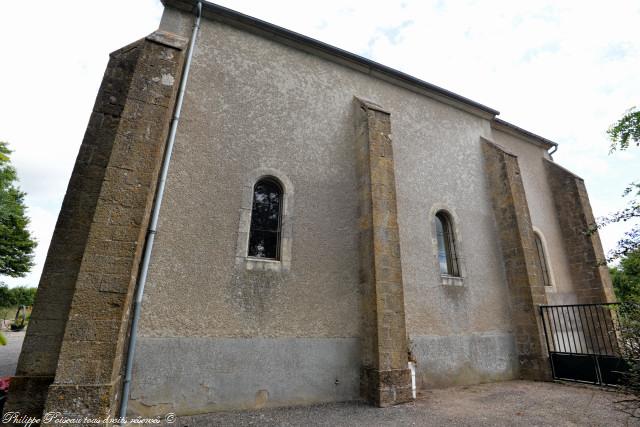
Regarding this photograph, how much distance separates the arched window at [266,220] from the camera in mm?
5710

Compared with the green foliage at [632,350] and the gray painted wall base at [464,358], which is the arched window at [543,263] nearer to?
the gray painted wall base at [464,358]

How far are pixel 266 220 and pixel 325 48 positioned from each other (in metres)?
4.54

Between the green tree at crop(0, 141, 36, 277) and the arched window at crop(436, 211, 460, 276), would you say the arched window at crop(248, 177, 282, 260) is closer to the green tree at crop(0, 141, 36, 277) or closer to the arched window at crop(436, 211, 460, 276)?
the arched window at crop(436, 211, 460, 276)

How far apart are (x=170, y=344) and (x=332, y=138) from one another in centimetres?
504

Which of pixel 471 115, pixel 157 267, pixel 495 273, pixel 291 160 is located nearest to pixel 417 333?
pixel 495 273

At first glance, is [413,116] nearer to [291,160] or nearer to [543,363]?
[291,160]

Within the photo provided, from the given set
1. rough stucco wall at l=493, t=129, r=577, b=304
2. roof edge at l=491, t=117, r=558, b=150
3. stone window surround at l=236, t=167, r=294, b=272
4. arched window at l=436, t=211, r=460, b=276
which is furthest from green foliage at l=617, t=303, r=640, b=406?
roof edge at l=491, t=117, r=558, b=150

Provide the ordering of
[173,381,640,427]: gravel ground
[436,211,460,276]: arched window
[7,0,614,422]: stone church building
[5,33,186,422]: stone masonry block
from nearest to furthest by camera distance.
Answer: [5,33,186,422]: stone masonry block
[7,0,614,422]: stone church building
[173,381,640,427]: gravel ground
[436,211,460,276]: arched window

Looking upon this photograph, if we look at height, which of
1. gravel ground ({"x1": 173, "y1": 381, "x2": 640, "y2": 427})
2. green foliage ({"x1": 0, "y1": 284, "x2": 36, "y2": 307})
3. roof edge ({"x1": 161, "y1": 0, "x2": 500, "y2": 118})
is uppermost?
roof edge ({"x1": 161, "y1": 0, "x2": 500, "y2": 118})

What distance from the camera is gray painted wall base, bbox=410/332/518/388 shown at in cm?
625

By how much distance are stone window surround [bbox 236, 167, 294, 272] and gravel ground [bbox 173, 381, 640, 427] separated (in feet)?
7.39

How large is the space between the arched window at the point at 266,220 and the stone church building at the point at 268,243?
31 mm

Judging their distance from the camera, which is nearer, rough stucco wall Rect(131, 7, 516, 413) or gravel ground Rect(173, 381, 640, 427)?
gravel ground Rect(173, 381, 640, 427)

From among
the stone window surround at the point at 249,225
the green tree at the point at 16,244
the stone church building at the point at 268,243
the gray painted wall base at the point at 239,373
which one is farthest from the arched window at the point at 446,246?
the green tree at the point at 16,244
